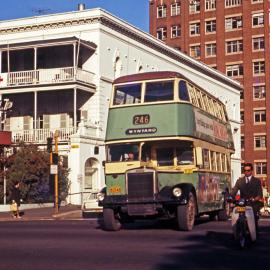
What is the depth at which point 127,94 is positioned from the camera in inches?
774

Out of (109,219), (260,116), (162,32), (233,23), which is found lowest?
(109,219)

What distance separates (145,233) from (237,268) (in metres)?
7.18

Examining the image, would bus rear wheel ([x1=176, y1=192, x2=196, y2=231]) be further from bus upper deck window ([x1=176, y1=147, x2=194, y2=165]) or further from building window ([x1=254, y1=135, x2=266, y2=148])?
building window ([x1=254, y1=135, x2=266, y2=148])

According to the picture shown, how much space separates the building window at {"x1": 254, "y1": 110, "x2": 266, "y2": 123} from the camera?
274 ft

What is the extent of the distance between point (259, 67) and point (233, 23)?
6.98 metres

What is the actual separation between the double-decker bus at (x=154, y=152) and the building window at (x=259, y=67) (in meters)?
66.3

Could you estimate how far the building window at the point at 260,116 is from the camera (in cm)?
8350

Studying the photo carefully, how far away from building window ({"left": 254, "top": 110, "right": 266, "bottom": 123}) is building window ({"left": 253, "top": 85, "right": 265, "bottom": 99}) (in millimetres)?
1956

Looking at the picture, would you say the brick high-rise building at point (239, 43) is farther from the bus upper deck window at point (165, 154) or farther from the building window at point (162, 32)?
the bus upper deck window at point (165, 154)

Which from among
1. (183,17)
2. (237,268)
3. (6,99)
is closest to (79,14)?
(6,99)

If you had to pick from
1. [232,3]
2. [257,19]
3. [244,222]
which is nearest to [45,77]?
[244,222]

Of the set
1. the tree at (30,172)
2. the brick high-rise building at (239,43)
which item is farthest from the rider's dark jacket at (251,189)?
the brick high-rise building at (239,43)

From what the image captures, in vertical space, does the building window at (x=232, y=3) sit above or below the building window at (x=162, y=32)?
above

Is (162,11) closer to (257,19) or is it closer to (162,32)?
(162,32)
